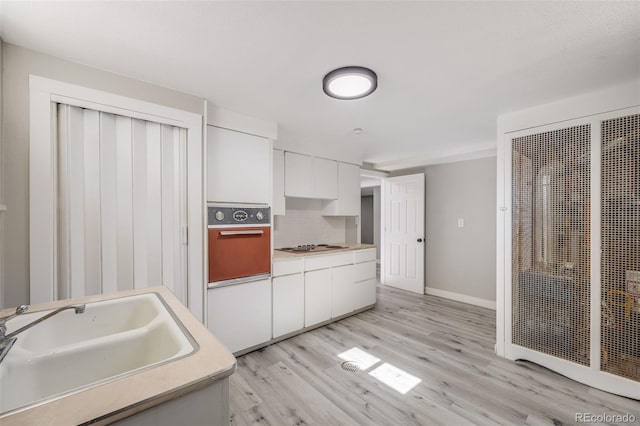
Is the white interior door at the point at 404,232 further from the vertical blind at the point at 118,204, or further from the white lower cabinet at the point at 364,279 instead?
the vertical blind at the point at 118,204

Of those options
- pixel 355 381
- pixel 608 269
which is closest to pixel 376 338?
pixel 355 381

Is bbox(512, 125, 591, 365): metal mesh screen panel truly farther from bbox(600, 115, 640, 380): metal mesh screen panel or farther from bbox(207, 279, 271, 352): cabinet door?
bbox(207, 279, 271, 352): cabinet door

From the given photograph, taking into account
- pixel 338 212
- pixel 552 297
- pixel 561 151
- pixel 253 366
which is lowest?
pixel 253 366

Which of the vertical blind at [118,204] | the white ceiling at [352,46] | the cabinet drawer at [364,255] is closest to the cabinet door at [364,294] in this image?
the cabinet drawer at [364,255]

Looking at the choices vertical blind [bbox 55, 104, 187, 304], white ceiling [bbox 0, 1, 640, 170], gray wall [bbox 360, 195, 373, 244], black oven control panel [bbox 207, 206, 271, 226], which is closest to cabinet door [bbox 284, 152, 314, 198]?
black oven control panel [bbox 207, 206, 271, 226]

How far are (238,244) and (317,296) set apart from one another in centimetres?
122

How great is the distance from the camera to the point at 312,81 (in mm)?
1943

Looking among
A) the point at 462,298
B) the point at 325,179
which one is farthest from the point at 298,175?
the point at 462,298

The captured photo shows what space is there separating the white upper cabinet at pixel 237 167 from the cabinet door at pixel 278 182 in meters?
0.43

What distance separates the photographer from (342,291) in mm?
3432

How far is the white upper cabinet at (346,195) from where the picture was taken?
12.9ft

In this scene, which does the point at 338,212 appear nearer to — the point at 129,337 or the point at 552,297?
the point at 552,297

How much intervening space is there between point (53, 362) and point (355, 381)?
193 cm

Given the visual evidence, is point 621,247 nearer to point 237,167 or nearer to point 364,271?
point 364,271
